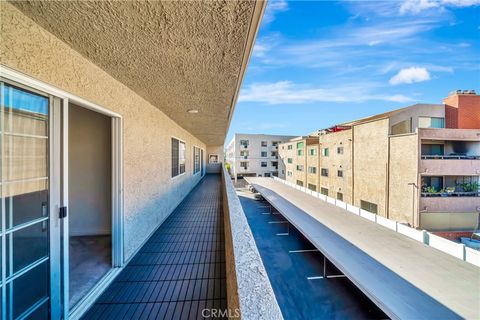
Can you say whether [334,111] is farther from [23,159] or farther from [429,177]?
[23,159]

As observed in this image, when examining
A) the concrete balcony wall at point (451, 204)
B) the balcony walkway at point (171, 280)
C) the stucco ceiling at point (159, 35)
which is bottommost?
the concrete balcony wall at point (451, 204)

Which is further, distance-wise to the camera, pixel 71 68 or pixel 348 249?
pixel 348 249

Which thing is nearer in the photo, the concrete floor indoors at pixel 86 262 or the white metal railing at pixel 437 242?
the concrete floor indoors at pixel 86 262

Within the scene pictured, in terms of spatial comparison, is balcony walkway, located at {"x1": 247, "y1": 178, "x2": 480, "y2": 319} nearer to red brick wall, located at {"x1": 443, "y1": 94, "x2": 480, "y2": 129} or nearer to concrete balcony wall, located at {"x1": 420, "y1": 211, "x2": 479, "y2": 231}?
concrete balcony wall, located at {"x1": 420, "y1": 211, "x2": 479, "y2": 231}

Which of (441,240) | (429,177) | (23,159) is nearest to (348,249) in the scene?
(441,240)

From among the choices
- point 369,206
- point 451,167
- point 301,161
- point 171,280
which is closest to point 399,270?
point 171,280

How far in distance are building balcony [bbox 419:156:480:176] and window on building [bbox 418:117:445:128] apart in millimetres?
3318

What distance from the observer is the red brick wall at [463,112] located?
12.8m

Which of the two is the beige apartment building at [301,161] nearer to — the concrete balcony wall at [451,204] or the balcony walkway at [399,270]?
the concrete balcony wall at [451,204]

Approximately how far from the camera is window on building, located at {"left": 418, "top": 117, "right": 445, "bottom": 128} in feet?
41.8

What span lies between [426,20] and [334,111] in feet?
66.8

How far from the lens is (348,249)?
582 cm

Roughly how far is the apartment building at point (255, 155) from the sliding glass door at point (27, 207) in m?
30.6

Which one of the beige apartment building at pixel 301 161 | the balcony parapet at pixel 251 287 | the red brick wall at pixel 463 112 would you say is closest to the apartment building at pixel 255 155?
the beige apartment building at pixel 301 161
